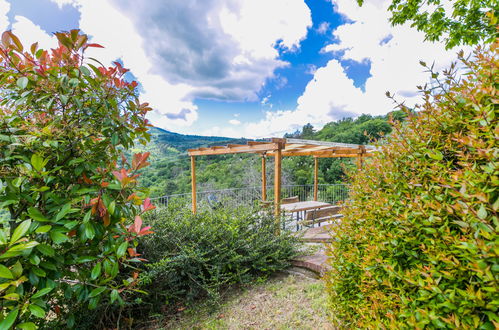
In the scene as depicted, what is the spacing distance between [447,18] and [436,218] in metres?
6.68

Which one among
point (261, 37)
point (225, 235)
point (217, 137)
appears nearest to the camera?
point (225, 235)

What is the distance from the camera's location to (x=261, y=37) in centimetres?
893

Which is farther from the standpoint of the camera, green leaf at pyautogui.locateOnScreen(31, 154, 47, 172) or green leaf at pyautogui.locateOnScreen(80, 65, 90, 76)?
green leaf at pyautogui.locateOnScreen(80, 65, 90, 76)

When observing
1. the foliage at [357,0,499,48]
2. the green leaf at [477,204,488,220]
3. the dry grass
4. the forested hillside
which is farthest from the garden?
the forested hillside

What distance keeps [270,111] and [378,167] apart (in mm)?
16277

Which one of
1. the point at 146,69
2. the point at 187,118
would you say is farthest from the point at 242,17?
the point at 187,118

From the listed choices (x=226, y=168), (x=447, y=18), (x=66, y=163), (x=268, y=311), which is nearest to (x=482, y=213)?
(x=66, y=163)

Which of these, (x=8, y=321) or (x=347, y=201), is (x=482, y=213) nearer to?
(x=347, y=201)

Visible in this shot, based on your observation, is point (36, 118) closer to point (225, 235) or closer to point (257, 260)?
point (225, 235)

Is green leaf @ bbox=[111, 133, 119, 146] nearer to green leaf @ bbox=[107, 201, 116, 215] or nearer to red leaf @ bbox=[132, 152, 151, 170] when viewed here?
red leaf @ bbox=[132, 152, 151, 170]

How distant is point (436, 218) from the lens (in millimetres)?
883

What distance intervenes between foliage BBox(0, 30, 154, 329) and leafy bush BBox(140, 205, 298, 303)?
1234mm

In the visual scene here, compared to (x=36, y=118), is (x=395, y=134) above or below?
below

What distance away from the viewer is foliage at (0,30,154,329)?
1.10m
